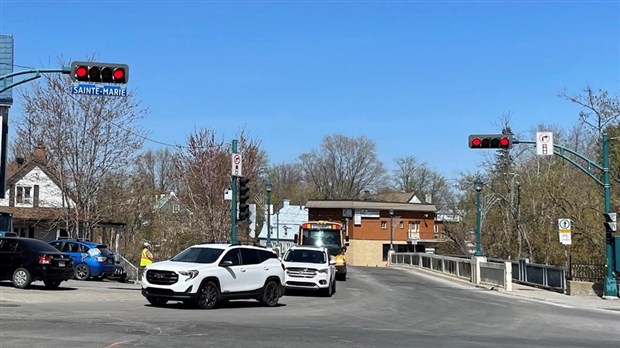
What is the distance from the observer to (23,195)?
51344mm

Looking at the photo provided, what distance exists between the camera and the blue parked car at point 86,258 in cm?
3006

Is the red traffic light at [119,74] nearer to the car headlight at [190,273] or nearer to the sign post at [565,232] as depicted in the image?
the car headlight at [190,273]

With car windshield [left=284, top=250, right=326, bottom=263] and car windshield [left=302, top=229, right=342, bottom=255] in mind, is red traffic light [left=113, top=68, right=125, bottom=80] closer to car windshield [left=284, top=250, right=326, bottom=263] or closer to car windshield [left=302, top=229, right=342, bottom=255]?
car windshield [left=284, top=250, right=326, bottom=263]

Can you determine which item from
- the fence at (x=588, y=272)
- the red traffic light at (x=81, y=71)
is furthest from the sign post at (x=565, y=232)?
the red traffic light at (x=81, y=71)

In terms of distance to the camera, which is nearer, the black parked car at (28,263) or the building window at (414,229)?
the black parked car at (28,263)

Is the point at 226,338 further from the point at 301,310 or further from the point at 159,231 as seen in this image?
the point at 159,231

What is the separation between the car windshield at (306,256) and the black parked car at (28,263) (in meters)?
7.87

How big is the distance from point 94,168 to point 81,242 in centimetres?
1291

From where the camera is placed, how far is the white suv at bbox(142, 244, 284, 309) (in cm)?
1792

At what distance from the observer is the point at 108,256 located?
30.7m

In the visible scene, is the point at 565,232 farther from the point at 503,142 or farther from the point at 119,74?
the point at 119,74

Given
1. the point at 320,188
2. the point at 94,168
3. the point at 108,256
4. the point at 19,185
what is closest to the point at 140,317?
the point at 108,256

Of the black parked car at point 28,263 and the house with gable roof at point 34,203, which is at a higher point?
the house with gable roof at point 34,203

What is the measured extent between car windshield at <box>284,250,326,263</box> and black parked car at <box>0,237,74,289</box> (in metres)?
7.87
